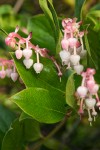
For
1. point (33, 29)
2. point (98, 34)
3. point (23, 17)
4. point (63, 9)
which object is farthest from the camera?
point (63, 9)

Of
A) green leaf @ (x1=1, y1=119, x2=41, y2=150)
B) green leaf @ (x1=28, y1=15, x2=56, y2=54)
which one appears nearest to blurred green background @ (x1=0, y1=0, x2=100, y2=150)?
green leaf @ (x1=28, y1=15, x2=56, y2=54)

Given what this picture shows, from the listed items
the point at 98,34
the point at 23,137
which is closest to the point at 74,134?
the point at 23,137

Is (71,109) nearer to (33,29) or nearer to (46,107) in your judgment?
(46,107)

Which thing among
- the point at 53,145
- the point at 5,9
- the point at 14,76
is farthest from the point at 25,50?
the point at 5,9

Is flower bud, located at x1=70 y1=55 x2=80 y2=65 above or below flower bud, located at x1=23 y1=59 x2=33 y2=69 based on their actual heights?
below

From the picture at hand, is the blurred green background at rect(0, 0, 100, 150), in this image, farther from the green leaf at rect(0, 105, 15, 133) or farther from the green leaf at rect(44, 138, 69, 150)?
the green leaf at rect(0, 105, 15, 133)
